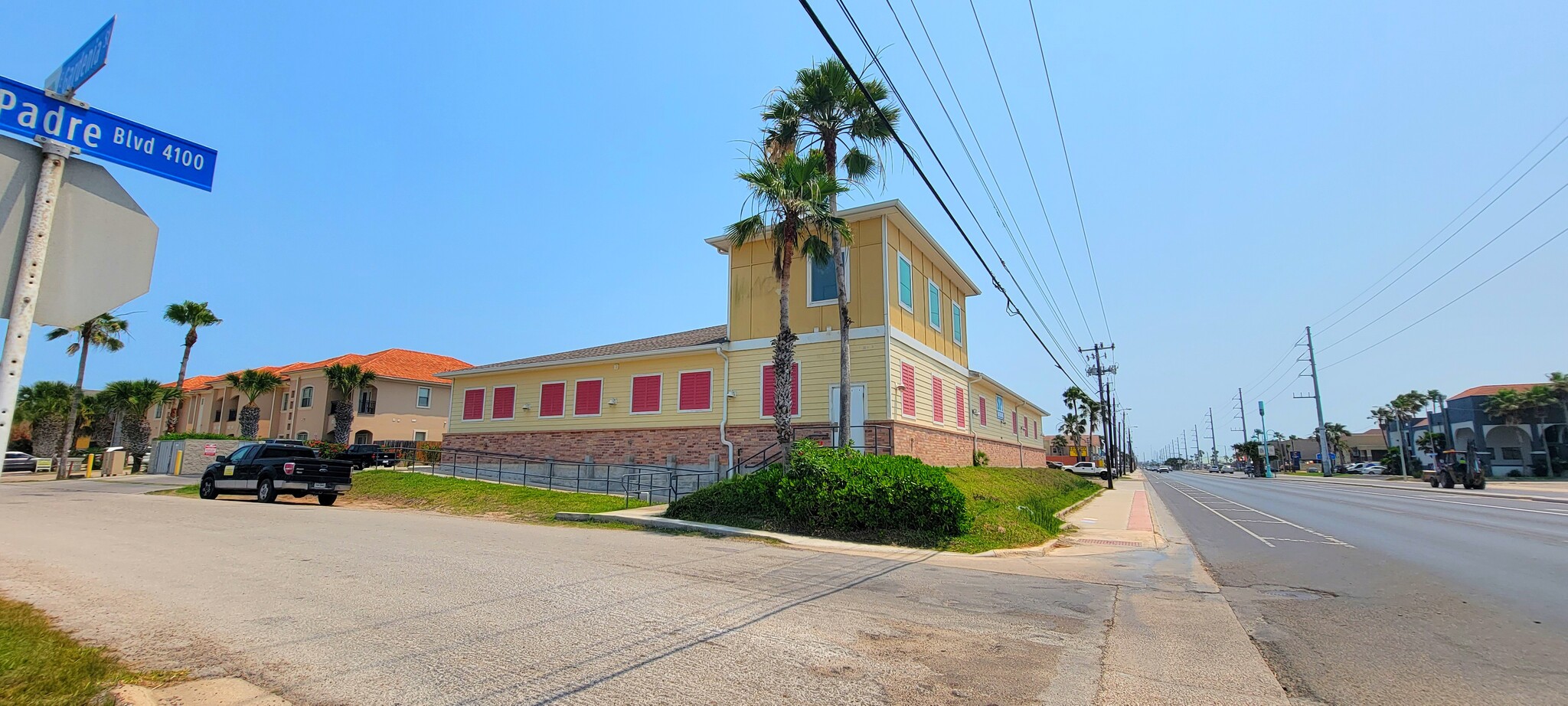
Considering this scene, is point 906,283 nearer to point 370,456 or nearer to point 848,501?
point 848,501

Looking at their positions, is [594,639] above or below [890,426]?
below

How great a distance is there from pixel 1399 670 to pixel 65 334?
5483cm

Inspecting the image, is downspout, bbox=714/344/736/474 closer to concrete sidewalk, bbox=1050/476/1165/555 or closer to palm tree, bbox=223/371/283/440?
concrete sidewalk, bbox=1050/476/1165/555

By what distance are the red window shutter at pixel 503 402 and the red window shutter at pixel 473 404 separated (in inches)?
21.8

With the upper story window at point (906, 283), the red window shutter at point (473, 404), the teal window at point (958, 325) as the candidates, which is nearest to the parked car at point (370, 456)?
the red window shutter at point (473, 404)

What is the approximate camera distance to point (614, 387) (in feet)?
78.7

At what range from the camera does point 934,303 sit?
24.3m

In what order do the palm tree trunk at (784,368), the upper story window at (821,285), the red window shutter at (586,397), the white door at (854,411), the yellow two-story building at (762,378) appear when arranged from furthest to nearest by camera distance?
the red window shutter at (586,397), the upper story window at (821,285), the yellow two-story building at (762,378), the white door at (854,411), the palm tree trunk at (784,368)

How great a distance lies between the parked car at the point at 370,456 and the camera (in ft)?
95.5

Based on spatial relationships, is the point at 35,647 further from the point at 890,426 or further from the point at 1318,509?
the point at 1318,509

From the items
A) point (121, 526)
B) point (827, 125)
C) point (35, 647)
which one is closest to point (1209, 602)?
point (35, 647)

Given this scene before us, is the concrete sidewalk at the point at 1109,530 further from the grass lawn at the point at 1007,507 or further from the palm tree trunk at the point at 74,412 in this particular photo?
the palm tree trunk at the point at 74,412

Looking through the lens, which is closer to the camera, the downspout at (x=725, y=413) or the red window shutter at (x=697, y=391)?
the downspout at (x=725, y=413)

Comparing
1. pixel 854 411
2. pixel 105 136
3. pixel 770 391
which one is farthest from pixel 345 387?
pixel 105 136
